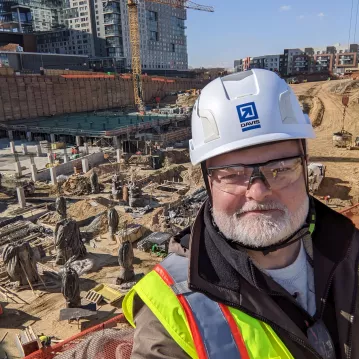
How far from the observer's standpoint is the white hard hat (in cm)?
198

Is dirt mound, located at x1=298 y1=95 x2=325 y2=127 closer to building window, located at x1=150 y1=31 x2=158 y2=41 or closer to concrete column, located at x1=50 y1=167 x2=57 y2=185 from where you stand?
concrete column, located at x1=50 y1=167 x2=57 y2=185

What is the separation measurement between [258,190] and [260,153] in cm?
24

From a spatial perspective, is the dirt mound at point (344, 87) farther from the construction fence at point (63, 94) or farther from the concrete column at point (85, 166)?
the concrete column at point (85, 166)

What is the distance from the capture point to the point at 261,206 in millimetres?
1844

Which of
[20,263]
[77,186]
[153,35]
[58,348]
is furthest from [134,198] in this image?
[153,35]

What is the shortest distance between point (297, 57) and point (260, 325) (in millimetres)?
101908

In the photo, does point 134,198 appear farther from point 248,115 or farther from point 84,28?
point 84,28

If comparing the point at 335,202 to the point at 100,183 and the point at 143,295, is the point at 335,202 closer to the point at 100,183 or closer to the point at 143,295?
the point at 100,183

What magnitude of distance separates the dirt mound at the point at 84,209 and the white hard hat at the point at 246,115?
55.9 feet

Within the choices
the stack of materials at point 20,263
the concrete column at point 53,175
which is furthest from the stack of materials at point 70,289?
the concrete column at point 53,175

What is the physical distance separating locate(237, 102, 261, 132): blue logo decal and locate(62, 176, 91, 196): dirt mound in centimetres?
2126

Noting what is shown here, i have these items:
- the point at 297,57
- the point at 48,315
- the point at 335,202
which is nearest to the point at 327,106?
the point at 335,202

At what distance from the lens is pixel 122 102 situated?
65000 mm

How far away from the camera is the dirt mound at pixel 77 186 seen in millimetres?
22300
